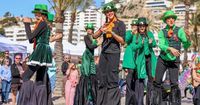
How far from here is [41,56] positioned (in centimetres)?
802

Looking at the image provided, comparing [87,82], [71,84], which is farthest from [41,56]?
[71,84]

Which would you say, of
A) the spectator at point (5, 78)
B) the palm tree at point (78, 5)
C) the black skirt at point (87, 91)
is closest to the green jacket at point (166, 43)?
the black skirt at point (87, 91)

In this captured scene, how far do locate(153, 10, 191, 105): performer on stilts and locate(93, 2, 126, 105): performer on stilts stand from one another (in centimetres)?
74

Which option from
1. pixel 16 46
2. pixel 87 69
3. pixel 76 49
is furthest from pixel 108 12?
pixel 76 49

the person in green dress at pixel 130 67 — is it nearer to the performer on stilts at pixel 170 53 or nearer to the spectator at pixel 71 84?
the performer on stilts at pixel 170 53

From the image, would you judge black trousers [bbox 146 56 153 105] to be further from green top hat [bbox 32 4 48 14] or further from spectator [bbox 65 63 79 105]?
spectator [bbox 65 63 79 105]

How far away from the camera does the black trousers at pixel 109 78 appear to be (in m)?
8.28

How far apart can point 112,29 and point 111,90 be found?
110cm

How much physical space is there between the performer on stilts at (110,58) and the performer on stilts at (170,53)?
0.74m

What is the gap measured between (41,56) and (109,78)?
1273mm

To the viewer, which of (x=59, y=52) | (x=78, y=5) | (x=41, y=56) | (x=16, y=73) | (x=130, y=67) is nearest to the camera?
(x=41, y=56)

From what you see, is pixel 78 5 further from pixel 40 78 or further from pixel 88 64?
pixel 40 78

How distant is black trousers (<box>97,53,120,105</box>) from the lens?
828cm

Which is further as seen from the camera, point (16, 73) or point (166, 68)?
point (16, 73)
